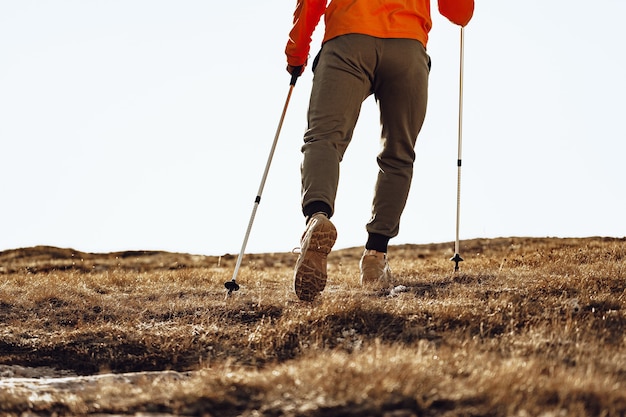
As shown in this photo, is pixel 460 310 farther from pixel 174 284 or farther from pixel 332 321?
pixel 174 284

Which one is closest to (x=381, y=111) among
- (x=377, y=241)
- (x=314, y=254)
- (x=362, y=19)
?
(x=362, y=19)

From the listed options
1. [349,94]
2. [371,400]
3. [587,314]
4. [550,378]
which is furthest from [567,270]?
[371,400]

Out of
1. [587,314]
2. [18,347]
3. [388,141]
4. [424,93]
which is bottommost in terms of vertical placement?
[18,347]

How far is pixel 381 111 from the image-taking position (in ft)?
22.0

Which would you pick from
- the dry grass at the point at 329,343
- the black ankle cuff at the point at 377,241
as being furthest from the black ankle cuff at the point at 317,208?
the black ankle cuff at the point at 377,241

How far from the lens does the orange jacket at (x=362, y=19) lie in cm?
622

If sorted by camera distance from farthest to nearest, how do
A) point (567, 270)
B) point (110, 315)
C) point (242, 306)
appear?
1. point (567, 270)
2. point (110, 315)
3. point (242, 306)

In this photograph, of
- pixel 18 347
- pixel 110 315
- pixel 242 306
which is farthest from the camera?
pixel 110 315

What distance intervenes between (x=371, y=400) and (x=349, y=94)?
12.0 feet

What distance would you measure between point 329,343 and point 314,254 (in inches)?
38.5

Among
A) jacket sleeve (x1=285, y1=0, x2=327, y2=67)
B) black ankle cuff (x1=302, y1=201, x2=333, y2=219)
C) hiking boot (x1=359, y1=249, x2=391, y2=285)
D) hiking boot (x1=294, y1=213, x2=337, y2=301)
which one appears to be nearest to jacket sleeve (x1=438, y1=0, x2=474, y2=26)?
jacket sleeve (x1=285, y1=0, x2=327, y2=67)

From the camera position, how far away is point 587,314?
5027mm

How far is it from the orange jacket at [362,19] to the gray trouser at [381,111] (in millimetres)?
76

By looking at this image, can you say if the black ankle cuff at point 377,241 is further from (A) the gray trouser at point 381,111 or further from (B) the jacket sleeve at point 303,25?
(B) the jacket sleeve at point 303,25
